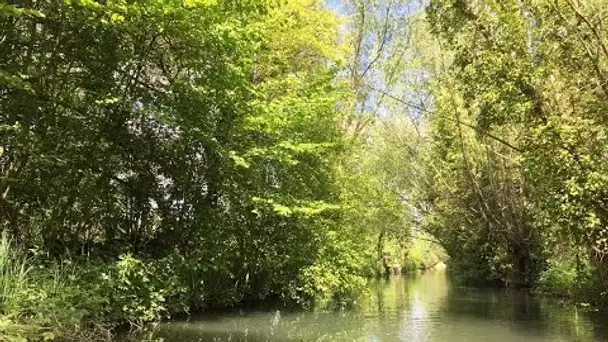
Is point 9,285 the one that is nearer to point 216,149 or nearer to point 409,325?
point 216,149

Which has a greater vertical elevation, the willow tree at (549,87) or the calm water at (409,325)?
the willow tree at (549,87)

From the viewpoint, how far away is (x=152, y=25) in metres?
11.5

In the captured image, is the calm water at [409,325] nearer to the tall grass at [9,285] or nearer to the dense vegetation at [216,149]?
the dense vegetation at [216,149]

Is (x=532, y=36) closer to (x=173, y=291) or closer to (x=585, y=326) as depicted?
(x=585, y=326)

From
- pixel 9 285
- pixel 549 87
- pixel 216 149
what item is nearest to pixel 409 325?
pixel 216 149

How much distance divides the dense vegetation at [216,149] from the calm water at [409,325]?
1.00 metres

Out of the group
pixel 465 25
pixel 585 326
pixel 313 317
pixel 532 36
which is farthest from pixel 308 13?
pixel 585 326

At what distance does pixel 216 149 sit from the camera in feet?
46.4

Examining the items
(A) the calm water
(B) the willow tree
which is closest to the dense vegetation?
(B) the willow tree

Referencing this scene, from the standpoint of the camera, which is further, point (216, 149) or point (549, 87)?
point (216, 149)

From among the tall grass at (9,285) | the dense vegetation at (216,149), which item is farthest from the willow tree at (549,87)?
the tall grass at (9,285)

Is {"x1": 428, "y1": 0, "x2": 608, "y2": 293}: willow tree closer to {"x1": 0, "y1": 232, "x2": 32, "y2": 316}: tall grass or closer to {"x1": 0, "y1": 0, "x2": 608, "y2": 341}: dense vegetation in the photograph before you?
{"x1": 0, "y1": 0, "x2": 608, "y2": 341}: dense vegetation

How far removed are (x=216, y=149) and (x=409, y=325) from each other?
5.97 m

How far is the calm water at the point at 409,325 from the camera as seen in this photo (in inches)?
465
